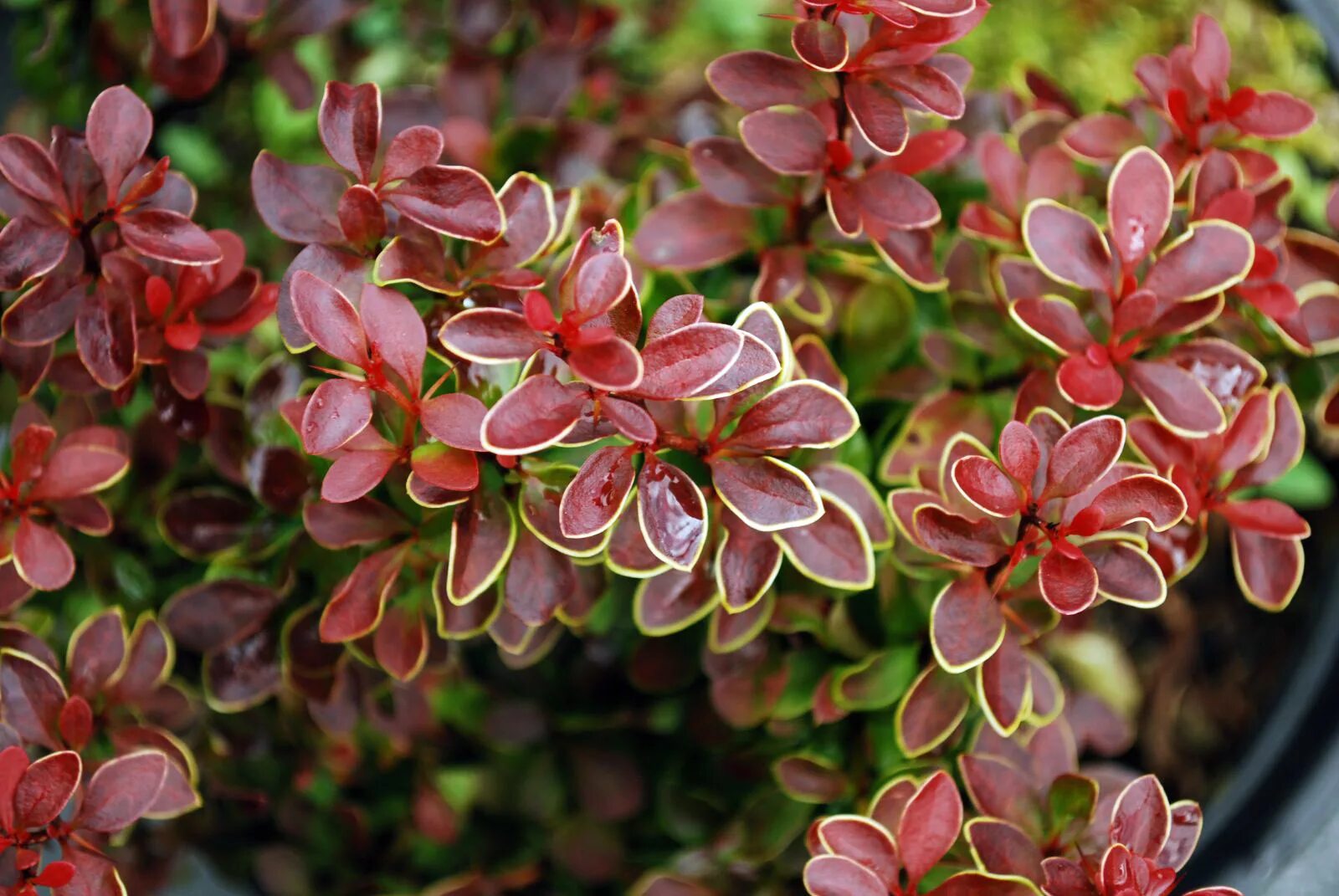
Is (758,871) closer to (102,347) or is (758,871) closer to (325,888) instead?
(325,888)

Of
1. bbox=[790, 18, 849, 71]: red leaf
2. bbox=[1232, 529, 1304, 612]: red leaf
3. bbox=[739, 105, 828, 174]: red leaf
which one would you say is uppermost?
bbox=[790, 18, 849, 71]: red leaf

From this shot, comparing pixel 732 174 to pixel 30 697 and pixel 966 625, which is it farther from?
pixel 30 697

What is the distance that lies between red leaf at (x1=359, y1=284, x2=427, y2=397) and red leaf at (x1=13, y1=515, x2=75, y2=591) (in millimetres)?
264

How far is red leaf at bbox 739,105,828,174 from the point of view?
2.34 ft

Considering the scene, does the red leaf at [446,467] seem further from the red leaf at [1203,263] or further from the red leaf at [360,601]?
the red leaf at [1203,263]

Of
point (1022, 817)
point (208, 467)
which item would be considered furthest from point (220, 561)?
point (1022, 817)

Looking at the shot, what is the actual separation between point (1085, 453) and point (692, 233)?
32 centimetres

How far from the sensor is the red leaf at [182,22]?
0.82 metres

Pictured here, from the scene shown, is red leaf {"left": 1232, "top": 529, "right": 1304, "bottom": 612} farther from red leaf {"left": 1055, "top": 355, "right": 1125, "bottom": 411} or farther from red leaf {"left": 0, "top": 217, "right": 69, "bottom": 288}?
red leaf {"left": 0, "top": 217, "right": 69, "bottom": 288}

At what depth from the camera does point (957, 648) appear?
0.65 m

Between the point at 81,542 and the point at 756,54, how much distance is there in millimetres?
630

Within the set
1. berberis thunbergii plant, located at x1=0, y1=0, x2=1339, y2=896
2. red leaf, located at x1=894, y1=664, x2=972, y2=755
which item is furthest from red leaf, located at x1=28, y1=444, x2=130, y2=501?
red leaf, located at x1=894, y1=664, x2=972, y2=755

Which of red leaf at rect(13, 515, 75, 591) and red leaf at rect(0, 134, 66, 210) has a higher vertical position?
red leaf at rect(0, 134, 66, 210)

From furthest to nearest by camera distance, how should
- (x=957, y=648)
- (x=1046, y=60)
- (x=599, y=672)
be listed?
(x=1046, y=60) < (x=599, y=672) < (x=957, y=648)
